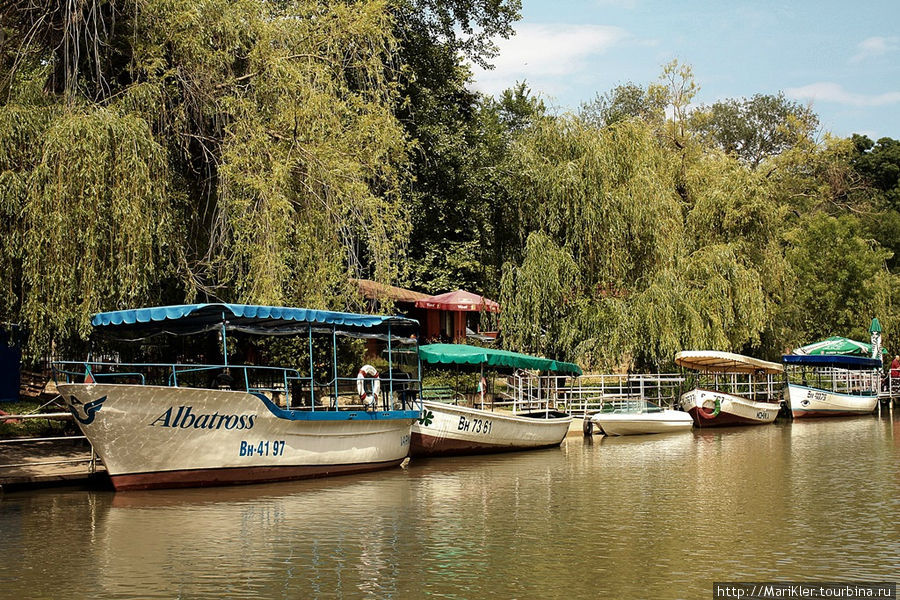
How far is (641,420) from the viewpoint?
92.9 feet

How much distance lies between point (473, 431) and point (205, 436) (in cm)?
795

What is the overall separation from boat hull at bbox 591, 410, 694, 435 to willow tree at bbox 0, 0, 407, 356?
10354 millimetres

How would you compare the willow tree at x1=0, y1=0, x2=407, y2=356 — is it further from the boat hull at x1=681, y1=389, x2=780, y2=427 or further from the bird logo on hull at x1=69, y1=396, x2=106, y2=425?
the boat hull at x1=681, y1=389, x2=780, y2=427

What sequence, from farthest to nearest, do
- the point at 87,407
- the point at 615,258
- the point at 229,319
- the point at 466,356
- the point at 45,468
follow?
the point at 615,258
the point at 466,356
the point at 229,319
the point at 45,468
the point at 87,407

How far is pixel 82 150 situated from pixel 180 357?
6.27m

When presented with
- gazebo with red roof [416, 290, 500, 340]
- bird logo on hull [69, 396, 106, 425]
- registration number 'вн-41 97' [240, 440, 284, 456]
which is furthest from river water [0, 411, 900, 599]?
gazebo with red roof [416, 290, 500, 340]

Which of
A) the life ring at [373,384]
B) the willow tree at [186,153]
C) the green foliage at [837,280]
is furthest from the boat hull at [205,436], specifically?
the green foliage at [837,280]

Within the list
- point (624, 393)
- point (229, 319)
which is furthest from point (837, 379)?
point (229, 319)

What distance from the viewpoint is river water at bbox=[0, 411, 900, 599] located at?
33.6 ft

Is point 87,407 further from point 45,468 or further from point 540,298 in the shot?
point 540,298

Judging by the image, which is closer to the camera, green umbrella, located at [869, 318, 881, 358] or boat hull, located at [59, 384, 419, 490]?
boat hull, located at [59, 384, 419, 490]

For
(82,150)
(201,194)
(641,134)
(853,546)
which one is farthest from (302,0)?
(853,546)

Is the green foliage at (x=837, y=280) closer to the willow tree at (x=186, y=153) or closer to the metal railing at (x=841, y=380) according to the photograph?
the metal railing at (x=841, y=380)

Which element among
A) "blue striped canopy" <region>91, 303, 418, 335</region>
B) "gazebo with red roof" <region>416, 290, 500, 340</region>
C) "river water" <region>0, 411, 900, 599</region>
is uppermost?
"gazebo with red roof" <region>416, 290, 500, 340</region>
